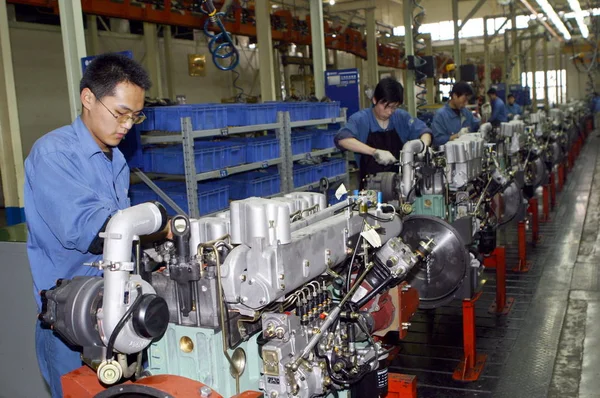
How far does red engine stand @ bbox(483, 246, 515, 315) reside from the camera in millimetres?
3595

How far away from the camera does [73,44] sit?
3229mm

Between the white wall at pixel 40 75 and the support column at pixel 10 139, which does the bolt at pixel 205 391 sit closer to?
the support column at pixel 10 139

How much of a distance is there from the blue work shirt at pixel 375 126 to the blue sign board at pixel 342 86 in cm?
265

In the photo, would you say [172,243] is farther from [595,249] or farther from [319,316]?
[595,249]

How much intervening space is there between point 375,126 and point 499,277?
1.18 m

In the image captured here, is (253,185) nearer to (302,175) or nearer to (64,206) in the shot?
(302,175)

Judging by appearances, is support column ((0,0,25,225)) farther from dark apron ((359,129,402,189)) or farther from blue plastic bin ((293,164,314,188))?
dark apron ((359,129,402,189))

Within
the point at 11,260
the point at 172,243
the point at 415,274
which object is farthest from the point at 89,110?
the point at 415,274

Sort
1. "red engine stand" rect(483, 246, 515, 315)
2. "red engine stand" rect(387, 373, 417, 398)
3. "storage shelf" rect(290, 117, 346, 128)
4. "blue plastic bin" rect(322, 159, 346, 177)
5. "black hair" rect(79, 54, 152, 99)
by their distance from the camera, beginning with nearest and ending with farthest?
"black hair" rect(79, 54, 152, 99) → "red engine stand" rect(387, 373, 417, 398) → "red engine stand" rect(483, 246, 515, 315) → "storage shelf" rect(290, 117, 346, 128) → "blue plastic bin" rect(322, 159, 346, 177)

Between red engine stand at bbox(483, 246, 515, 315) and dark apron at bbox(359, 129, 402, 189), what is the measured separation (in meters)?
0.79

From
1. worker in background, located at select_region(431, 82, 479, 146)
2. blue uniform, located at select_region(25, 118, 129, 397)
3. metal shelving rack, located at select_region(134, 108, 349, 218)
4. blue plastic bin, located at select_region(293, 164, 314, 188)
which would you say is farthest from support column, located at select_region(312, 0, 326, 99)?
blue uniform, located at select_region(25, 118, 129, 397)

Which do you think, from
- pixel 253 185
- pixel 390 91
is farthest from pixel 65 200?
pixel 253 185

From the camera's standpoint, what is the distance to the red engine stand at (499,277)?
11.8 ft

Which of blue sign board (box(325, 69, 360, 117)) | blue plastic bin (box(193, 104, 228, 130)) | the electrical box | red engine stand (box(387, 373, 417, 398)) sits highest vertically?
the electrical box
